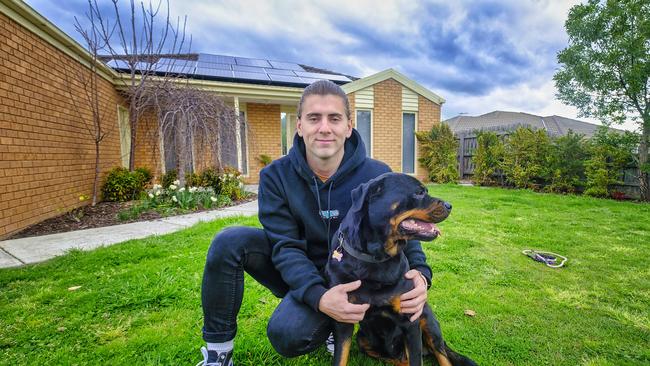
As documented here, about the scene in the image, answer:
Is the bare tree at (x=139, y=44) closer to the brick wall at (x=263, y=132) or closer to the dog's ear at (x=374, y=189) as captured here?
the brick wall at (x=263, y=132)

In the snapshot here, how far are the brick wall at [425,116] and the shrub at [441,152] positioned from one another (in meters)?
0.37

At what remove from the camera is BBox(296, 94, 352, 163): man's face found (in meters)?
1.72

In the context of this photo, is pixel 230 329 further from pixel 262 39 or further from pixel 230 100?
→ pixel 262 39

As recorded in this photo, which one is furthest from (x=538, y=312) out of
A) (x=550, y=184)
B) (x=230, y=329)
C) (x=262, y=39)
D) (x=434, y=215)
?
(x=262, y=39)

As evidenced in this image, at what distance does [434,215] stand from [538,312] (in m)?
1.82

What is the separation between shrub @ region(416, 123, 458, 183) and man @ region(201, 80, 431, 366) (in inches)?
416

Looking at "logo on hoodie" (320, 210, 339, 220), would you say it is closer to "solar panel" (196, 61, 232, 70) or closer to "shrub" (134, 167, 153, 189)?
"shrub" (134, 167, 153, 189)

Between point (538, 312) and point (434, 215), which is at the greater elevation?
point (434, 215)

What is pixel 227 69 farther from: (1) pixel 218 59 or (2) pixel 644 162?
(2) pixel 644 162

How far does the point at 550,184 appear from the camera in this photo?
9.39m

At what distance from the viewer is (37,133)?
16.3ft

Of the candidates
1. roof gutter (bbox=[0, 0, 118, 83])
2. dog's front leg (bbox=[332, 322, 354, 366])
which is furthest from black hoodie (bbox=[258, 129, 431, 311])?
roof gutter (bbox=[0, 0, 118, 83])

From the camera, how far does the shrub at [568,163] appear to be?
882cm

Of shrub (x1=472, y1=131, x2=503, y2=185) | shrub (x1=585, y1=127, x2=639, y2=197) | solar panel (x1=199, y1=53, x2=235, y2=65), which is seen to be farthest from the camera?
solar panel (x1=199, y1=53, x2=235, y2=65)
